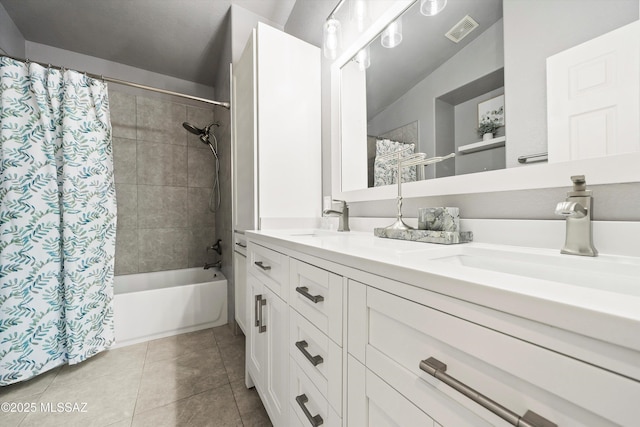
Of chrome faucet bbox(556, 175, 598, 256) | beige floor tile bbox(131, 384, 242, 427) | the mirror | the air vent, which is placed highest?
the air vent

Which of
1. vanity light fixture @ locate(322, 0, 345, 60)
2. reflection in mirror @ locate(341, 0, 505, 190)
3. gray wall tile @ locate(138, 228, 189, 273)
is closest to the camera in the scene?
reflection in mirror @ locate(341, 0, 505, 190)

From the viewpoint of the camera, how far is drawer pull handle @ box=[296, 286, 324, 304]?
62 centimetres

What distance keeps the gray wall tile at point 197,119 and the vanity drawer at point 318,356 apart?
2546 mm

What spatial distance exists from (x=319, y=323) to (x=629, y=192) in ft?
2.40

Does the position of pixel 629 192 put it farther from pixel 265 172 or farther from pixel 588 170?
pixel 265 172

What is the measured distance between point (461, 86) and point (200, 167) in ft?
8.62

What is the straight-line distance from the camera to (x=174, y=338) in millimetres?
1847

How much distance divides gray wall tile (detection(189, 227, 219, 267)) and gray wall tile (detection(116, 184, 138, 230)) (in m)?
0.53

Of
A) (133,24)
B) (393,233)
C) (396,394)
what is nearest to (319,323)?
(396,394)

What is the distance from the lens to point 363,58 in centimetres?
129

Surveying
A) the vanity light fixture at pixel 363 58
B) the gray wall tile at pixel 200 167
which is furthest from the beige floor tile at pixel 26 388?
the vanity light fixture at pixel 363 58

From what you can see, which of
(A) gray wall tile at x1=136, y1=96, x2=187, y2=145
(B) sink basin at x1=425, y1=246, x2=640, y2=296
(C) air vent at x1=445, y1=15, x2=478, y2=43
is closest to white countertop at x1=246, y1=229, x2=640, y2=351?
(B) sink basin at x1=425, y1=246, x2=640, y2=296

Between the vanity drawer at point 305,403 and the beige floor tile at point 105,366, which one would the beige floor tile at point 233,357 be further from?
the vanity drawer at point 305,403

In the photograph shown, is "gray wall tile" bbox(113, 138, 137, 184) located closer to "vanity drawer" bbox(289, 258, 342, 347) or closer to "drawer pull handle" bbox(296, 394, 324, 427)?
"vanity drawer" bbox(289, 258, 342, 347)
